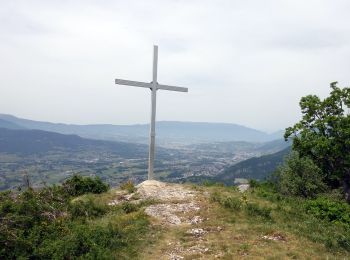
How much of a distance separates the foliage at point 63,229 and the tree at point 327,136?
15.8 metres

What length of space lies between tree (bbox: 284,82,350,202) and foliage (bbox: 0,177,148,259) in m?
15.8

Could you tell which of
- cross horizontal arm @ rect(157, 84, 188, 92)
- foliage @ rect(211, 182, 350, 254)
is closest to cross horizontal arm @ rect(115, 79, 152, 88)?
cross horizontal arm @ rect(157, 84, 188, 92)

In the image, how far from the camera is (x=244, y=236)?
1430 cm

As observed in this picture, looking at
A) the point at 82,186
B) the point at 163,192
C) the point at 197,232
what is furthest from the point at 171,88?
the point at 197,232

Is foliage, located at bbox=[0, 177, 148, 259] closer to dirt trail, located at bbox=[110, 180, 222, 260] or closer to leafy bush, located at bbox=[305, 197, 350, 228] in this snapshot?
dirt trail, located at bbox=[110, 180, 222, 260]

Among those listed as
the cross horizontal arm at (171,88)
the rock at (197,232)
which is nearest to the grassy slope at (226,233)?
the rock at (197,232)

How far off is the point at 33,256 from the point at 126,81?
1179 cm

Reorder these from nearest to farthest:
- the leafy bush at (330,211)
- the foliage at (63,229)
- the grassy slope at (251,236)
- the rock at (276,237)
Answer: the foliage at (63,229) < the grassy slope at (251,236) < the rock at (276,237) < the leafy bush at (330,211)

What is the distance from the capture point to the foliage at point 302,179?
27672mm

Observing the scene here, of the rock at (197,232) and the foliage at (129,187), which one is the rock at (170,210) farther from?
the foliage at (129,187)

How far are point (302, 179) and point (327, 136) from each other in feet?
12.2

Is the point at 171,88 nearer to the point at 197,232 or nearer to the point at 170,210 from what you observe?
the point at 170,210


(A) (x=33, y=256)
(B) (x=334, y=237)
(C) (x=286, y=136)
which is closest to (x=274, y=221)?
(B) (x=334, y=237)

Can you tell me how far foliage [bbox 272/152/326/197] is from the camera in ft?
90.8
